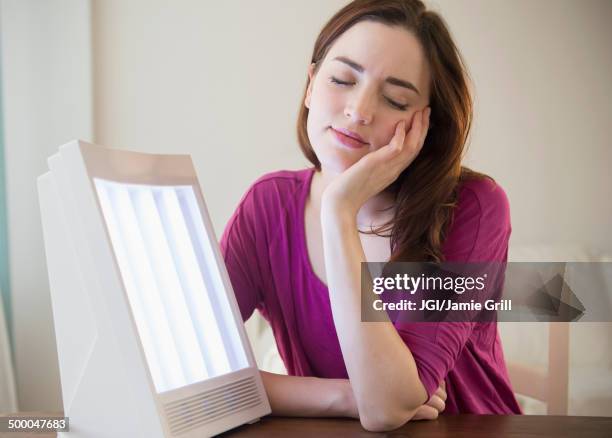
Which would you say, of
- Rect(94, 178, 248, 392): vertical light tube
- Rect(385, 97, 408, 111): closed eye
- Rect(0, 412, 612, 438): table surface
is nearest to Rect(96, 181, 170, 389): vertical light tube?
Rect(94, 178, 248, 392): vertical light tube

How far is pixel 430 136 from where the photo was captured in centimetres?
125

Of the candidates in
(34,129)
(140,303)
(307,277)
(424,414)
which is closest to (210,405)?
(140,303)

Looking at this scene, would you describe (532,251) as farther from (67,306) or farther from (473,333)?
(67,306)

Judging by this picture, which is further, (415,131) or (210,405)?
(415,131)

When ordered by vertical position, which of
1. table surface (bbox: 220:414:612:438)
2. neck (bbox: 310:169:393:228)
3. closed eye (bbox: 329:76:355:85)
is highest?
closed eye (bbox: 329:76:355:85)

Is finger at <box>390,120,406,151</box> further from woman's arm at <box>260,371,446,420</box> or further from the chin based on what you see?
woman's arm at <box>260,371,446,420</box>

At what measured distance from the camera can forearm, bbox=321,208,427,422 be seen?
0.92 meters

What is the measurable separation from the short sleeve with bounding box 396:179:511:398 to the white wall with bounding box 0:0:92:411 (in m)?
1.78

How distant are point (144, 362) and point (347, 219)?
0.37 metres

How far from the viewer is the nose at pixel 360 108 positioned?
1042mm

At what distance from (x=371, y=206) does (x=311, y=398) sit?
0.41 metres

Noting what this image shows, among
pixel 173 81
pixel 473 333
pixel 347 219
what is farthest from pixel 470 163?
Result: pixel 347 219

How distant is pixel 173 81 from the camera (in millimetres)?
2805

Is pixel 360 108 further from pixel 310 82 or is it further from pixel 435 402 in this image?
pixel 435 402
